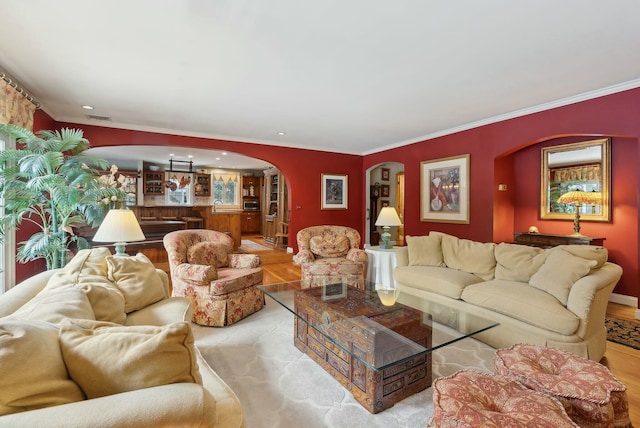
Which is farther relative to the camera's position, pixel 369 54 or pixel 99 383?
pixel 369 54

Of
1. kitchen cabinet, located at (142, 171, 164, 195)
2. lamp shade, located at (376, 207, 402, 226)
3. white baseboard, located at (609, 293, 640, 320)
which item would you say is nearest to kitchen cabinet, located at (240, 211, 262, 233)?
kitchen cabinet, located at (142, 171, 164, 195)

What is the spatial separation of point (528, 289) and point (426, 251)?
3.93 ft

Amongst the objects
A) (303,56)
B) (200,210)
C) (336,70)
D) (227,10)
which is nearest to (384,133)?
(336,70)

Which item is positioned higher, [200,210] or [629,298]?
[200,210]

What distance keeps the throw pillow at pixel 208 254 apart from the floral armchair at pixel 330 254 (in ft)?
3.47

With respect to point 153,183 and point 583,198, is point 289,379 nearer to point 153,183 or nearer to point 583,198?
point 583,198

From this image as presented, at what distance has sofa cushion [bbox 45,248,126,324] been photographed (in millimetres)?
1589

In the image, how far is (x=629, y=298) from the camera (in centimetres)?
371

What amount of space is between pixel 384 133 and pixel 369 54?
9.30ft

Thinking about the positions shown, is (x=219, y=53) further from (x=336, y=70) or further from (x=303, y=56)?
(x=336, y=70)

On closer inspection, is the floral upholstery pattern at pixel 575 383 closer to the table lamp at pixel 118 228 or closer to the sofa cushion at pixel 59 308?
the sofa cushion at pixel 59 308

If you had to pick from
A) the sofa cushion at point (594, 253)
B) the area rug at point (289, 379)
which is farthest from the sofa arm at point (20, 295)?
the sofa cushion at point (594, 253)

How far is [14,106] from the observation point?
2.86m

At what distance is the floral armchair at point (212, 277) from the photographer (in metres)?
2.97
